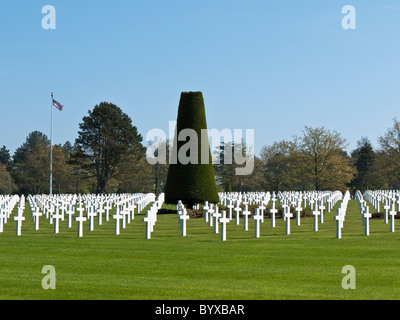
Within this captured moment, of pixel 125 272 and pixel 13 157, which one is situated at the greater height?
pixel 13 157

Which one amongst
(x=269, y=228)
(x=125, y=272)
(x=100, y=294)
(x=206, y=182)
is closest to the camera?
(x=100, y=294)

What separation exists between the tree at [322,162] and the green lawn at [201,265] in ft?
169

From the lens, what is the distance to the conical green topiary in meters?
33.0

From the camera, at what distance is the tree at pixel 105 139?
69.6 meters

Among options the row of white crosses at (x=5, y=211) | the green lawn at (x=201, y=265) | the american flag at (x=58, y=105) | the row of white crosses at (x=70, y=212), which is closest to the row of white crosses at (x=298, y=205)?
the green lawn at (x=201, y=265)

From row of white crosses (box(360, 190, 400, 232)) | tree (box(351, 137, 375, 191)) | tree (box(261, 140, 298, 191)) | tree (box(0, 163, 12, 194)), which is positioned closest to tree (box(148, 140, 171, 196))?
tree (box(261, 140, 298, 191))

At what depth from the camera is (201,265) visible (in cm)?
1162

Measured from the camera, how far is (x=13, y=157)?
119938 millimetres

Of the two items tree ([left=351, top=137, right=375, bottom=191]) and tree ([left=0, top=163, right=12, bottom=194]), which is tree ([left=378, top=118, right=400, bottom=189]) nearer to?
tree ([left=351, top=137, right=375, bottom=191])

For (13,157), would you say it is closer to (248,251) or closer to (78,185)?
(78,185)

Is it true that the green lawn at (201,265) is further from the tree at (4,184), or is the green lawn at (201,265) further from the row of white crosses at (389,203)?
the tree at (4,184)

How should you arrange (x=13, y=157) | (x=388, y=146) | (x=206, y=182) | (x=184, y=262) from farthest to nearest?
(x=13, y=157) → (x=388, y=146) → (x=206, y=182) → (x=184, y=262)
